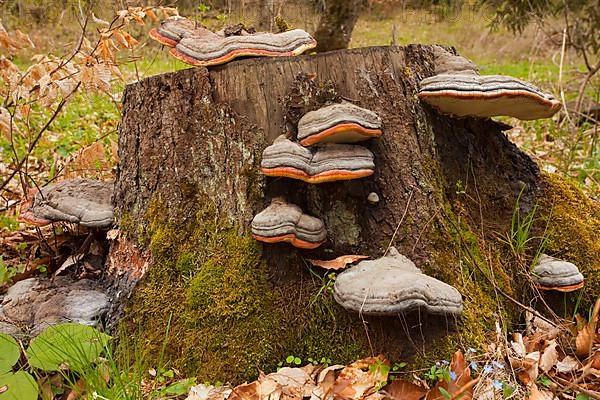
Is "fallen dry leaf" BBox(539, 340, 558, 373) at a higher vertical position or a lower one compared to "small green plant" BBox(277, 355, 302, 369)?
higher

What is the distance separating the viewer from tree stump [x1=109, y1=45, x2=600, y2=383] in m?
3.59

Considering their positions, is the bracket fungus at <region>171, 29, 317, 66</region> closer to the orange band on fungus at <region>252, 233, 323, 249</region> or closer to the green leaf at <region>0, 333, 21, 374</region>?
the orange band on fungus at <region>252, 233, 323, 249</region>

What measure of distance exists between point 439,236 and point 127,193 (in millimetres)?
2450

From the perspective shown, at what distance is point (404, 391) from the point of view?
3.07m

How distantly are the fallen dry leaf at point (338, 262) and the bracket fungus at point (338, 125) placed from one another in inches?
31.8

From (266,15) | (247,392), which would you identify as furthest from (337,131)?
(266,15)

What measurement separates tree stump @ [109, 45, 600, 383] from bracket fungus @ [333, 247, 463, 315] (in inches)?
13.6

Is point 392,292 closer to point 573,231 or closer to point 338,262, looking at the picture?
point 338,262

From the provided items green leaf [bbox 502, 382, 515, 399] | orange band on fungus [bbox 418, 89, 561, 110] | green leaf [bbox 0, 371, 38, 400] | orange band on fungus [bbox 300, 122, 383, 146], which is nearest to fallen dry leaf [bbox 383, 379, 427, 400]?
green leaf [bbox 502, 382, 515, 399]

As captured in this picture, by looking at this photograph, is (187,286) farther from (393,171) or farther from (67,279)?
(393,171)

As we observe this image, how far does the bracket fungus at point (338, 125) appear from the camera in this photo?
131 inches

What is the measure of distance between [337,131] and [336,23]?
455 inches

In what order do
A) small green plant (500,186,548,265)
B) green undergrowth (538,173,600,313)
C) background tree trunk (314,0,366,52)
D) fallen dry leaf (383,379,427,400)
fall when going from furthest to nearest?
background tree trunk (314,0,366,52), green undergrowth (538,173,600,313), small green plant (500,186,548,265), fallen dry leaf (383,379,427,400)

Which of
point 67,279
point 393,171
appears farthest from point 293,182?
point 67,279
